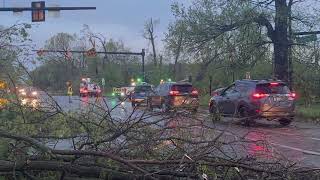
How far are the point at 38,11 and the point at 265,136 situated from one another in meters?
20.7

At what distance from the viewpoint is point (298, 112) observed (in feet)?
82.8

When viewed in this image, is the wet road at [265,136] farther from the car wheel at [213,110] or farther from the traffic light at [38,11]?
the traffic light at [38,11]

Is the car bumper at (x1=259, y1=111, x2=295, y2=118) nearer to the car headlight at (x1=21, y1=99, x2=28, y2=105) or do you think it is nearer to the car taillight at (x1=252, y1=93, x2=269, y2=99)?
the car taillight at (x1=252, y1=93, x2=269, y2=99)

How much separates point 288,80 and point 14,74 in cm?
2405

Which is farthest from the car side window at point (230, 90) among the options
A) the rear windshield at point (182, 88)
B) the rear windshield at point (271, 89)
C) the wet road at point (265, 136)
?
the rear windshield at point (182, 88)

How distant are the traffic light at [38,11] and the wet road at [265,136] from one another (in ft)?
37.3

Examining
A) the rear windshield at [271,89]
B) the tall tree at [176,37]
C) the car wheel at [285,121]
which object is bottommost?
the car wheel at [285,121]

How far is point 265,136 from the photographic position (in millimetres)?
8781

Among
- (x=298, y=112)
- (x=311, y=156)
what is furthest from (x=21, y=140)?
(x=298, y=112)

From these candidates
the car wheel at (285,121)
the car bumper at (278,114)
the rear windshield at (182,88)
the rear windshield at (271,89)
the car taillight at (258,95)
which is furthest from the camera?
the rear windshield at (182,88)

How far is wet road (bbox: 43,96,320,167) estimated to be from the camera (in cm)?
762

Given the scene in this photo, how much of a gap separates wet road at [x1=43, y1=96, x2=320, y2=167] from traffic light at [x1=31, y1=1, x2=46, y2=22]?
11.4 m

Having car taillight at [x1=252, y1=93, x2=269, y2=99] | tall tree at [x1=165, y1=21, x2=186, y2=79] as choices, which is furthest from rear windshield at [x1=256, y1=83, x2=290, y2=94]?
tall tree at [x1=165, y1=21, x2=186, y2=79]

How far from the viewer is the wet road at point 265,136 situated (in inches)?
300
